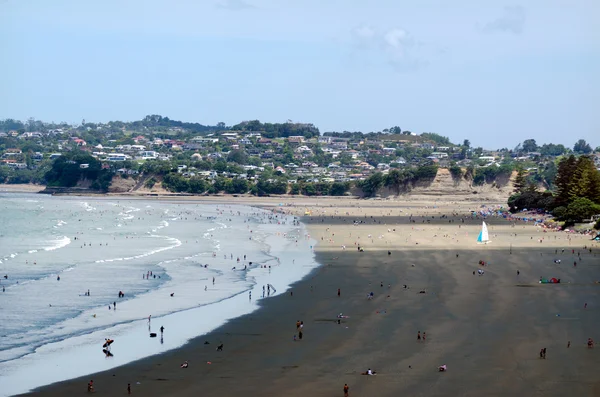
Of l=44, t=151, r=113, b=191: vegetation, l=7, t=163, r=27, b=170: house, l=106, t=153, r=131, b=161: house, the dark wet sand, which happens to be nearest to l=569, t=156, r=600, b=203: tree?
the dark wet sand

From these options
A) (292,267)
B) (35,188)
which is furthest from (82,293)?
(35,188)

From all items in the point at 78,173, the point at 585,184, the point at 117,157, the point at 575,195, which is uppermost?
the point at 585,184

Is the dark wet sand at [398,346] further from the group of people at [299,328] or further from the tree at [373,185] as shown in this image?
the tree at [373,185]

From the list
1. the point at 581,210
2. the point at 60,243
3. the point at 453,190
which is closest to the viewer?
the point at 60,243

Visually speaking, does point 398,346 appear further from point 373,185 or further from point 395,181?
point 373,185

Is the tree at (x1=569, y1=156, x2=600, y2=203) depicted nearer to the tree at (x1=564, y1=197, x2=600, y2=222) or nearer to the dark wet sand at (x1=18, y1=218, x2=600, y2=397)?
the tree at (x1=564, y1=197, x2=600, y2=222)

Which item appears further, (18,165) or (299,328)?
(18,165)

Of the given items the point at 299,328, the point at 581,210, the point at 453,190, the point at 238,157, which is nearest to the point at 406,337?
the point at 299,328
